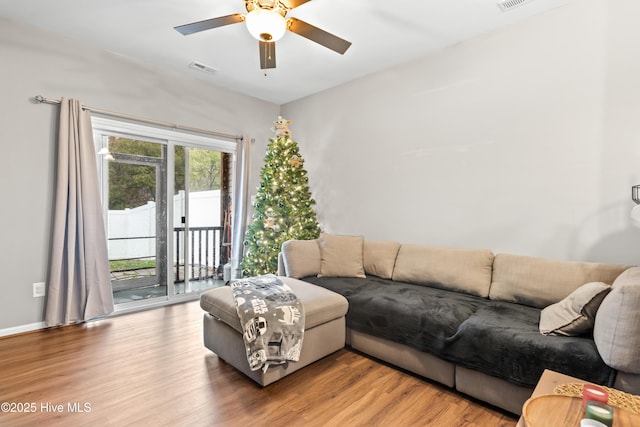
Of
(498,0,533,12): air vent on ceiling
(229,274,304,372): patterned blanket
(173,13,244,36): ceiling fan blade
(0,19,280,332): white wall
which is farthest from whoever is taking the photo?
(0,19,280,332): white wall

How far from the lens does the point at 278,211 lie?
4.20m

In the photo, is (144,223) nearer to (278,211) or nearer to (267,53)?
(278,211)

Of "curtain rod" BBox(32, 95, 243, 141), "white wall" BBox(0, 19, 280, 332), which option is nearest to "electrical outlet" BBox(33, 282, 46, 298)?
"white wall" BBox(0, 19, 280, 332)

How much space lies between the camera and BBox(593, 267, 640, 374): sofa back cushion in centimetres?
145

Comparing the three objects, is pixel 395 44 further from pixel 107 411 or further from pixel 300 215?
pixel 107 411

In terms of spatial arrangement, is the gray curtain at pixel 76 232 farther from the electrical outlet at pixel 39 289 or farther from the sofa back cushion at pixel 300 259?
the sofa back cushion at pixel 300 259

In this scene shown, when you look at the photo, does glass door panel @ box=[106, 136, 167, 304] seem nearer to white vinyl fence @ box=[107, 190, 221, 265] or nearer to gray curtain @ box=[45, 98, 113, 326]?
white vinyl fence @ box=[107, 190, 221, 265]

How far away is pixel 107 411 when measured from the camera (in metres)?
1.85

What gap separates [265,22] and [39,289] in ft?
10.9

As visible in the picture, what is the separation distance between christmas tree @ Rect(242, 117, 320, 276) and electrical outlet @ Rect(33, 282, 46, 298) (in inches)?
82.9

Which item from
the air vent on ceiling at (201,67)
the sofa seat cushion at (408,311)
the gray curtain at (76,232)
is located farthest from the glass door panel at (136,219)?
the sofa seat cushion at (408,311)

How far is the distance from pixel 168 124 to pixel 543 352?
4.25 metres

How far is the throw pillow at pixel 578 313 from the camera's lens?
1.72 metres

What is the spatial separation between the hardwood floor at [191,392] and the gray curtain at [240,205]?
1822mm
